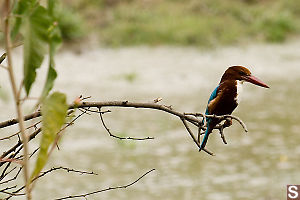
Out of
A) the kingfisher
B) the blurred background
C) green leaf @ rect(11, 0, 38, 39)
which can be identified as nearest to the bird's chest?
the kingfisher

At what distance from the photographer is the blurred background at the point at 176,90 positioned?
5.40m

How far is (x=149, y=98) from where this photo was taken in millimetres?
8078

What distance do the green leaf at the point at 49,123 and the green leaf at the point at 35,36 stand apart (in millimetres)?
43

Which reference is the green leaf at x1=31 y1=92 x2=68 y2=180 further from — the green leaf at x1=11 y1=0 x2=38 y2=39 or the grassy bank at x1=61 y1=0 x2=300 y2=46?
the grassy bank at x1=61 y1=0 x2=300 y2=46

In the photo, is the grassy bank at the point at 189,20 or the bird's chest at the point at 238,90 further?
the grassy bank at the point at 189,20

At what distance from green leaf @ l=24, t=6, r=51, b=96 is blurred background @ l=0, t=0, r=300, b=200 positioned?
2.58 meters

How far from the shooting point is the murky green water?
5.27 m

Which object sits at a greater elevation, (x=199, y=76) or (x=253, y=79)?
(x=253, y=79)

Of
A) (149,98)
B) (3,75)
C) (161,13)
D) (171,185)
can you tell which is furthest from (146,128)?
(161,13)

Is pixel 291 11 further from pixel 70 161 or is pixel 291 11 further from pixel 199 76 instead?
pixel 70 161

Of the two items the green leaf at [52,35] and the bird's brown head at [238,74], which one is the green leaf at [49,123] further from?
the bird's brown head at [238,74]

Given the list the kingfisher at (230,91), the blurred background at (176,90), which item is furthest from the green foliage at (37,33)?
the blurred background at (176,90)

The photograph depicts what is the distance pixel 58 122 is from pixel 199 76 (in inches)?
340

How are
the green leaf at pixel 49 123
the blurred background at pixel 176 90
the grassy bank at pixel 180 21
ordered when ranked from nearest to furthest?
the green leaf at pixel 49 123 → the blurred background at pixel 176 90 → the grassy bank at pixel 180 21
